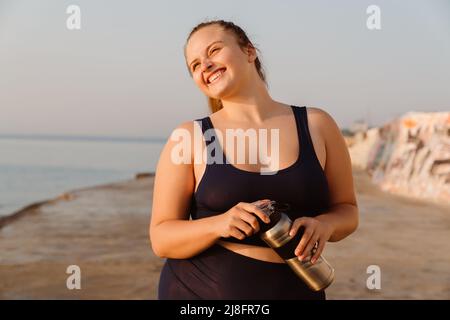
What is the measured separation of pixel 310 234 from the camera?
5.57ft

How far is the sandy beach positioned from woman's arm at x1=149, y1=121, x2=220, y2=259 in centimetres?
419

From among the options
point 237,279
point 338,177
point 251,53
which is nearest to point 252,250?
point 237,279

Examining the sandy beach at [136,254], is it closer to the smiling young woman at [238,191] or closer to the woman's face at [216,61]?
the smiling young woman at [238,191]

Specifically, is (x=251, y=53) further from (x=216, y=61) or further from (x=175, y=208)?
(x=175, y=208)

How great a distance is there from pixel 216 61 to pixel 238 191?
44 centimetres

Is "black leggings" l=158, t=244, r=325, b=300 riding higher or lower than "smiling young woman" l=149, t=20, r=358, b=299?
lower

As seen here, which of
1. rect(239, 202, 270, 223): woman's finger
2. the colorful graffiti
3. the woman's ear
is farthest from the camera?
the colorful graffiti

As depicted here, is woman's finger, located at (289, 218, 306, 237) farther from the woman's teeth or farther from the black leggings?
the woman's teeth

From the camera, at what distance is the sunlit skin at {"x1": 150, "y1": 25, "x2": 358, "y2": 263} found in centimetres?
175

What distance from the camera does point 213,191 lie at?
1.75 meters

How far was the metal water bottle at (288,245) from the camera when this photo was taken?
165cm

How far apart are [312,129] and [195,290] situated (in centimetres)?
65

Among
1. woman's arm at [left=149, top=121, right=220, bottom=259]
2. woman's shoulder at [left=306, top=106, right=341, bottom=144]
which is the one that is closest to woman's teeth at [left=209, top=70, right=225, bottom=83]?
woman's arm at [left=149, top=121, right=220, bottom=259]
